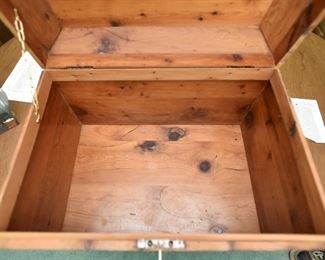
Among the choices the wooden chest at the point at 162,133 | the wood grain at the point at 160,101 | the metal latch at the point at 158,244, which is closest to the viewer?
the metal latch at the point at 158,244

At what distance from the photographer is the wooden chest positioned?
0.60 m

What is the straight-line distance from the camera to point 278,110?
0.73 metres

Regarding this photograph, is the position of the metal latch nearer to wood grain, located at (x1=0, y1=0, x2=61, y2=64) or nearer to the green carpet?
the green carpet

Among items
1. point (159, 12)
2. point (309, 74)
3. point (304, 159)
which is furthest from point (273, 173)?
point (159, 12)

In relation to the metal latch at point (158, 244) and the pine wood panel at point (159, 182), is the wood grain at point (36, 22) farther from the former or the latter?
the metal latch at point (158, 244)

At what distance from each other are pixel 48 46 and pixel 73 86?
140 mm

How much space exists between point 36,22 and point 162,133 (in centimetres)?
57

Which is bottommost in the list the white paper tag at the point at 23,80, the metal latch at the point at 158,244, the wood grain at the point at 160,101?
the metal latch at the point at 158,244

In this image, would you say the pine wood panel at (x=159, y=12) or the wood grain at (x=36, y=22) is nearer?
the wood grain at (x=36, y=22)

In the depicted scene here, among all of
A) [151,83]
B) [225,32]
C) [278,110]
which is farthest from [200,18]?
[278,110]

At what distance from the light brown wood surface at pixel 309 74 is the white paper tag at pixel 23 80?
0.74 metres

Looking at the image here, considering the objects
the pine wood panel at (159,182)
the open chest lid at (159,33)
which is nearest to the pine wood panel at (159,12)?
the open chest lid at (159,33)

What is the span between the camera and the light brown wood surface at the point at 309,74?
738 millimetres

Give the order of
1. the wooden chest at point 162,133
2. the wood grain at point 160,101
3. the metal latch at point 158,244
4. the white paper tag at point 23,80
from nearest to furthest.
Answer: the metal latch at point 158,244 < the wooden chest at point 162,133 < the white paper tag at point 23,80 < the wood grain at point 160,101
